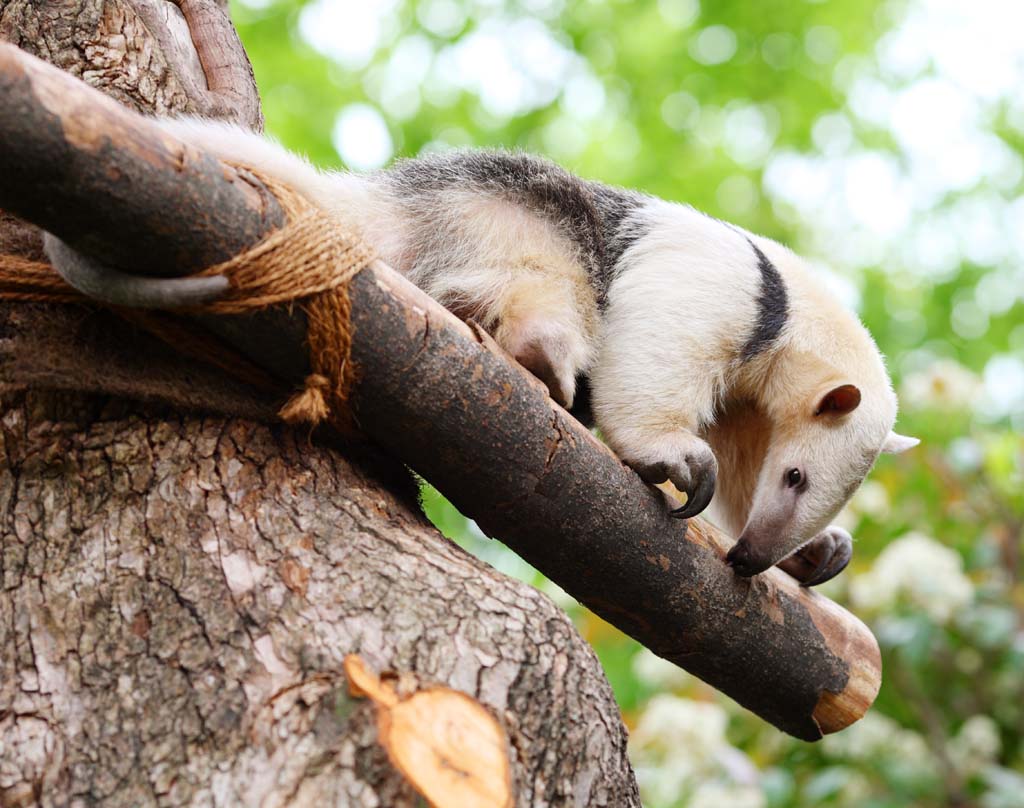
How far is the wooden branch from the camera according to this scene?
191cm

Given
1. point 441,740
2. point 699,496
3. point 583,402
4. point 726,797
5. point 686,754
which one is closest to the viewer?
point 441,740

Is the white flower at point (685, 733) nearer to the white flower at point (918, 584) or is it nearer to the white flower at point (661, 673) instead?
the white flower at point (661, 673)

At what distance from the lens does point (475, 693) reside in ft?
6.79

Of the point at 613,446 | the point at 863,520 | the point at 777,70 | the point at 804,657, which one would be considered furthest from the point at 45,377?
the point at 777,70

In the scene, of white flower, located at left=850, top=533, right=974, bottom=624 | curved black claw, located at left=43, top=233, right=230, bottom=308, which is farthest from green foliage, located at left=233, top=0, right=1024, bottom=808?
curved black claw, located at left=43, top=233, right=230, bottom=308

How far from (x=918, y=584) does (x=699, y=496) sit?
255cm

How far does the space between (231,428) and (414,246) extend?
3.17 ft

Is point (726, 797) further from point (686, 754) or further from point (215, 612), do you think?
point (215, 612)

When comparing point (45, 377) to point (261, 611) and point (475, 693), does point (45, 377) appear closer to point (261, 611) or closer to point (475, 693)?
point (261, 611)

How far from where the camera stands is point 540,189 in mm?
3340

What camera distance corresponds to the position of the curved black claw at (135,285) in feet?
6.94

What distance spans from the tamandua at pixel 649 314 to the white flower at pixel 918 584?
157 centimetres

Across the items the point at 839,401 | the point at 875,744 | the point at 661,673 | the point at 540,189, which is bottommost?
the point at 661,673

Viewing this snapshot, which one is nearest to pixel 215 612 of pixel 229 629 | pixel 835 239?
pixel 229 629
